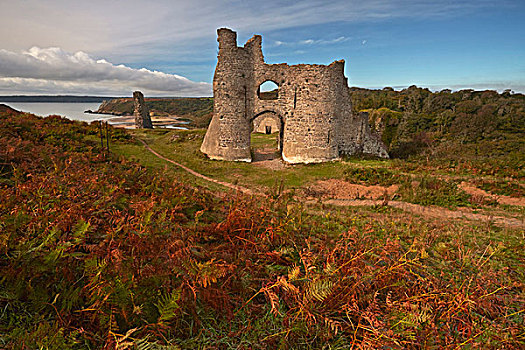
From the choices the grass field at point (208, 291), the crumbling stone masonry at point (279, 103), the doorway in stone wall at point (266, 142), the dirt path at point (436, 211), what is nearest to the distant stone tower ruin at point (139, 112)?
the doorway in stone wall at point (266, 142)

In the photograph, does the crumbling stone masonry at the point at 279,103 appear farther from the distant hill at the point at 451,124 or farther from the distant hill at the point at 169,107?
the distant hill at the point at 169,107

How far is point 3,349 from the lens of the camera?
68.9 inches

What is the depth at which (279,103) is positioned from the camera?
21453 mm

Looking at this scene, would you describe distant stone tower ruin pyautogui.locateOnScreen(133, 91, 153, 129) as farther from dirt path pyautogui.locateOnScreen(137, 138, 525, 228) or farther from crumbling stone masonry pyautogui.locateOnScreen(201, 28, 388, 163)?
dirt path pyautogui.locateOnScreen(137, 138, 525, 228)

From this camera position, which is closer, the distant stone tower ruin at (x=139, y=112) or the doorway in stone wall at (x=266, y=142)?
the doorway in stone wall at (x=266, y=142)

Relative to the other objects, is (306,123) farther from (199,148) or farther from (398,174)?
(199,148)

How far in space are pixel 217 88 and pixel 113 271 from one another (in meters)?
20.0

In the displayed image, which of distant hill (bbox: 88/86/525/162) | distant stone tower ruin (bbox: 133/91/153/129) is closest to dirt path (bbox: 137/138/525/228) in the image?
distant hill (bbox: 88/86/525/162)

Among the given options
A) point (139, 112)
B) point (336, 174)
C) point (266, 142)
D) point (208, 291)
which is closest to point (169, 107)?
point (139, 112)

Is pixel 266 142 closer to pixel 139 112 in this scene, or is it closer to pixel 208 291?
pixel 139 112

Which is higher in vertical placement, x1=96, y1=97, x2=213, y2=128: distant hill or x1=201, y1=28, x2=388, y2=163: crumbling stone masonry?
x1=96, y1=97, x2=213, y2=128: distant hill

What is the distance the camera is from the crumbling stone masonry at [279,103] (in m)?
20.3

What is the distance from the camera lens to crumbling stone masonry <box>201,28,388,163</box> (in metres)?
20.3

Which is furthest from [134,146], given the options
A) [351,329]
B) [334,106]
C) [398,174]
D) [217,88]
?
[351,329]
